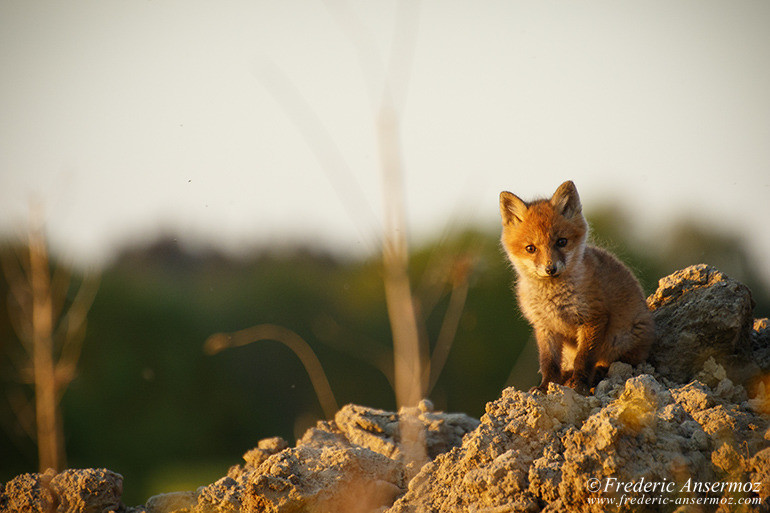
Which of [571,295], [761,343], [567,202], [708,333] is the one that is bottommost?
[761,343]

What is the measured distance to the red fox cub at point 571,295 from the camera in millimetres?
5332

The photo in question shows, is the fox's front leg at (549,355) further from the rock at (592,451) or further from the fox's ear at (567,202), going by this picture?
the fox's ear at (567,202)

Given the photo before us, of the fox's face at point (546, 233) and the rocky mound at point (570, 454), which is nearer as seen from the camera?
the rocky mound at point (570, 454)

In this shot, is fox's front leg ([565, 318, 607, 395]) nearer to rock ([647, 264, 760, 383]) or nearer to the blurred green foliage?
rock ([647, 264, 760, 383])

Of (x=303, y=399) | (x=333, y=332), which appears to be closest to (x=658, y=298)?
(x=333, y=332)

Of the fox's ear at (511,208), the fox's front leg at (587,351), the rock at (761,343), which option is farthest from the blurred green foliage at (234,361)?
the fox's front leg at (587,351)

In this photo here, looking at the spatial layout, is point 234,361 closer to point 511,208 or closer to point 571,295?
point 511,208

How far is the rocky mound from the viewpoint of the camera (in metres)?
3.66

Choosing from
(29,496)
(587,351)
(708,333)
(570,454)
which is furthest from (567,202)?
(29,496)

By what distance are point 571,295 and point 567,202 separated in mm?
885

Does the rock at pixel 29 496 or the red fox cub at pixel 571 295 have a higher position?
the red fox cub at pixel 571 295

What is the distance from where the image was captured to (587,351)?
210 inches

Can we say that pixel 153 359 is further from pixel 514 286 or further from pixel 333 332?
pixel 514 286

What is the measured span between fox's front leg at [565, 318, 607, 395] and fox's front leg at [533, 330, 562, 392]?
0.16 m
